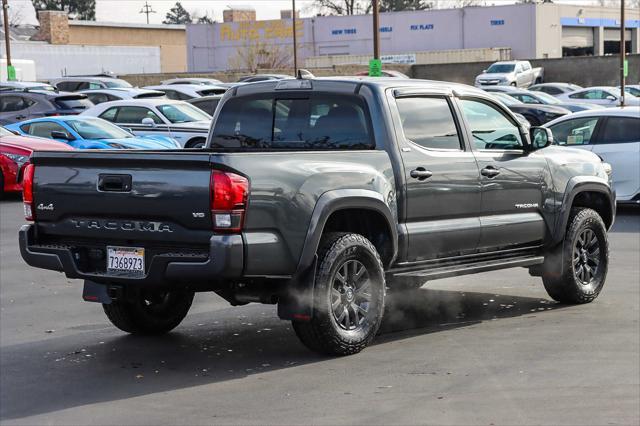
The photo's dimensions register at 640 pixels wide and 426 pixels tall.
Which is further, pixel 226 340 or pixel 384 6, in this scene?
pixel 384 6

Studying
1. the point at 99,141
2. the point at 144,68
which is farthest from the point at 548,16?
the point at 99,141

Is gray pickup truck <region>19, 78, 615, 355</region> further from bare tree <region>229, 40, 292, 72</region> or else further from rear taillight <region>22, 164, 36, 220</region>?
bare tree <region>229, 40, 292, 72</region>

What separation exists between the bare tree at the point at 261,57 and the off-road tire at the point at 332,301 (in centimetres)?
6275

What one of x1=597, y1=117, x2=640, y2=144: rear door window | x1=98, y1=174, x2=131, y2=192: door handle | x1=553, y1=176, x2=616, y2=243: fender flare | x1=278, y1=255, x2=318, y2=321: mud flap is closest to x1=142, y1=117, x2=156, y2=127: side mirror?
x1=597, y1=117, x2=640, y2=144: rear door window

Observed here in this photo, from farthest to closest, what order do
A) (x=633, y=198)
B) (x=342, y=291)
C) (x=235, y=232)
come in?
(x=633, y=198)
(x=342, y=291)
(x=235, y=232)

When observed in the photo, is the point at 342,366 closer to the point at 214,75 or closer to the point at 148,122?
the point at 148,122

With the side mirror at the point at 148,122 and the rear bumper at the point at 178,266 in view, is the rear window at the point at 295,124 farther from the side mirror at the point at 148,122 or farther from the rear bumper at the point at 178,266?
the side mirror at the point at 148,122

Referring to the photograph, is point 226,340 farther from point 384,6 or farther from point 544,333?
point 384,6

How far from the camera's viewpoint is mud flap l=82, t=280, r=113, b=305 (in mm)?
7648

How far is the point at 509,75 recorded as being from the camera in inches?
2179

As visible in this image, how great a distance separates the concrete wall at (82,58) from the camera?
240 ft

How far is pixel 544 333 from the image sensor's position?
856cm

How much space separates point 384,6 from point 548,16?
40603 mm

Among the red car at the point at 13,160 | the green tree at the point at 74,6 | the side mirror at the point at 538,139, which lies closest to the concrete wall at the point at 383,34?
the green tree at the point at 74,6
